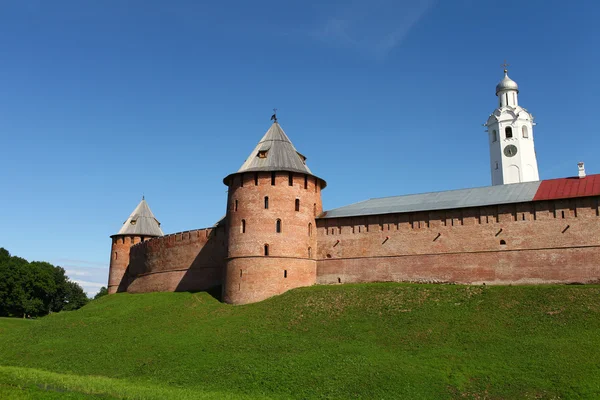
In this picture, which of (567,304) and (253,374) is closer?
(253,374)

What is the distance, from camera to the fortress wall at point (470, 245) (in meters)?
24.8

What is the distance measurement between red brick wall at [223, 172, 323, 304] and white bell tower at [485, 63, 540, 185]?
77.4 ft

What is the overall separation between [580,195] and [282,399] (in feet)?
54.0

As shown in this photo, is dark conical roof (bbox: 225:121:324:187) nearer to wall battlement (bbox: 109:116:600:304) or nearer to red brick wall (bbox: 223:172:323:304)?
wall battlement (bbox: 109:116:600:304)

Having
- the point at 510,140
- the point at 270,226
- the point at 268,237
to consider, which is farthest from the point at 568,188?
the point at 510,140

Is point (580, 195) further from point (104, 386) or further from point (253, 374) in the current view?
point (104, 386)

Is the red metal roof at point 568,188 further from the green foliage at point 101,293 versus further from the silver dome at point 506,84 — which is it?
the green foliage at point 101,293

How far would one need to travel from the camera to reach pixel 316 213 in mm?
31734

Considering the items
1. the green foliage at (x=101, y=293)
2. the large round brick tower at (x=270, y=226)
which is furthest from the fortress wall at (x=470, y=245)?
the green foliage at (x=101, y=293)

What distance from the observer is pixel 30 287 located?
55469mm

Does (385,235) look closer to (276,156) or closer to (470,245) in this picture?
(470,245)

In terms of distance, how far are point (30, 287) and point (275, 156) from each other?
3645 cm

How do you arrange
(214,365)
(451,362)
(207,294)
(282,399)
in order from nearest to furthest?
(282,399) → (451,362) → (214,365) → (207,294)

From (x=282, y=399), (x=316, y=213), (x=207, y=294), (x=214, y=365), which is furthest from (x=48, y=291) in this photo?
(x=282, y=399)
